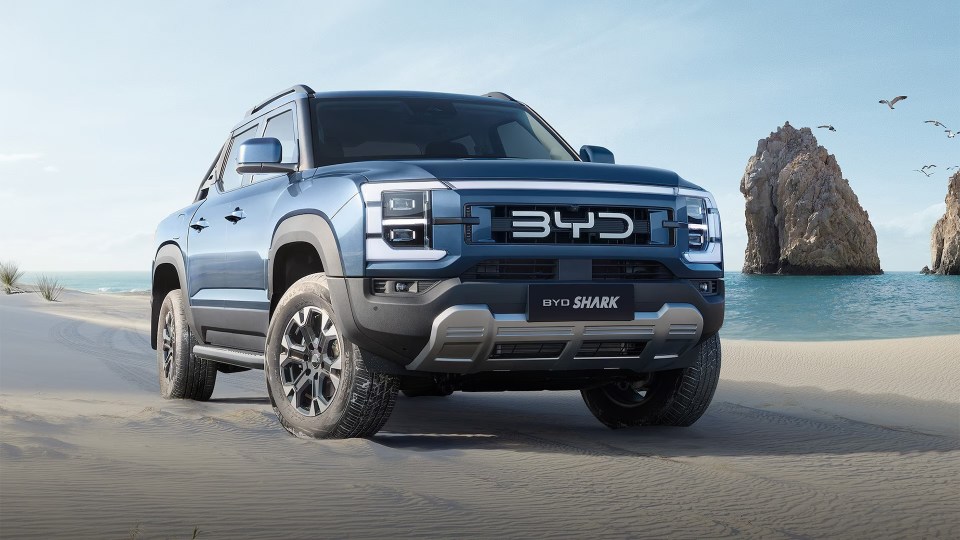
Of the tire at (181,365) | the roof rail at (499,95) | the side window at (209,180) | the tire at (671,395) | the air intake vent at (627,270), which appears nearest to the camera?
the air intake vent at (627,270)

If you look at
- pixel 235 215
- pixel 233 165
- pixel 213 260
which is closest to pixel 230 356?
pixel 213 260

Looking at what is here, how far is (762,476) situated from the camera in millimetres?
4461

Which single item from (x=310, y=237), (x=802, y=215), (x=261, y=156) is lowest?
(x=310, y=237)

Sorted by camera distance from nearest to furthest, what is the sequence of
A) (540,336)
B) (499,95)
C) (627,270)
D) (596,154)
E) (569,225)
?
(540,336) < (569,225) < (627,270) < (596,154) < (499,95)

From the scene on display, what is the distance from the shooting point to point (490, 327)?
462 centimetres

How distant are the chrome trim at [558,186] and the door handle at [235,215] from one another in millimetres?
2016

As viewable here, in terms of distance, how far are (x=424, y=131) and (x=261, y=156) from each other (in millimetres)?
1072

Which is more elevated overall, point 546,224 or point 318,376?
point 546,224

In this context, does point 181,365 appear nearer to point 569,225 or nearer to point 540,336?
point 540,336

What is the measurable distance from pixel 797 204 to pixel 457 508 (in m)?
124

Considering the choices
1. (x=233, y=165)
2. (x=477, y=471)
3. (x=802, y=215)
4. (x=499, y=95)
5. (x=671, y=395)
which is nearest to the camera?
(x=477, y=471)

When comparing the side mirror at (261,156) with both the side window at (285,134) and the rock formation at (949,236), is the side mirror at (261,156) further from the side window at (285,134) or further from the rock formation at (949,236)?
the rock formation at (949,236)

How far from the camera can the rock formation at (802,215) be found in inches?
4675

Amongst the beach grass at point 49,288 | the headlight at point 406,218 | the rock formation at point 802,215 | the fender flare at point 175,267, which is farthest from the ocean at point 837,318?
the rock formation at point 802,215
